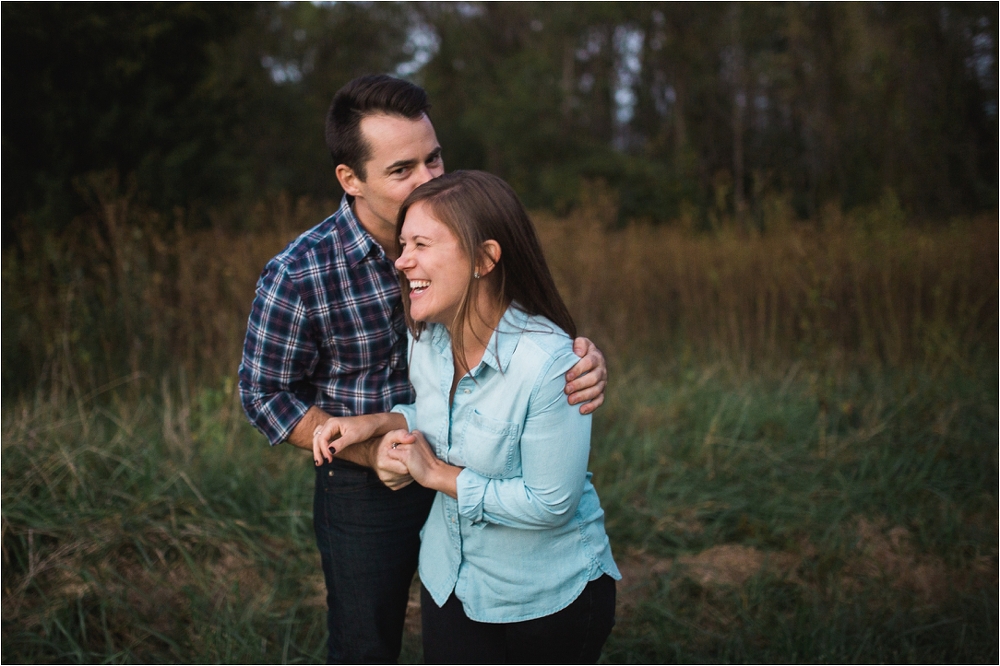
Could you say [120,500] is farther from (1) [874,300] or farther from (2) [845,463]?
(1) [874,300]

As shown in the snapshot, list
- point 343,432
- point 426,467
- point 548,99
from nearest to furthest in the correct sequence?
1. point 426,467
2. point 343,432
3. point 548,99

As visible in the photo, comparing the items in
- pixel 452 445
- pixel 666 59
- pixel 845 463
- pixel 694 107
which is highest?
pixel 666 59

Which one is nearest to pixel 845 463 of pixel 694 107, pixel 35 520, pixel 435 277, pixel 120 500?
pixel 435 277

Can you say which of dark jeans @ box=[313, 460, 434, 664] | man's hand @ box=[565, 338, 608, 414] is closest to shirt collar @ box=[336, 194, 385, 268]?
dark jeans @ box=[313, 460, 434, 664]

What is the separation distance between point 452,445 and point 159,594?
1.85 metres

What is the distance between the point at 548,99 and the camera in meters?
20.8

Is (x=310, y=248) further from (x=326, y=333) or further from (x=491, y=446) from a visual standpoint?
(x=491, y=446)

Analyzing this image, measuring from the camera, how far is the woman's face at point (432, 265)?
5.05 feet

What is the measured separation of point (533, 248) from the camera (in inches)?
63.6

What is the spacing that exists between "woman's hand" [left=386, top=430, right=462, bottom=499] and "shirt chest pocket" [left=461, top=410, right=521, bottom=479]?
0.15 feet

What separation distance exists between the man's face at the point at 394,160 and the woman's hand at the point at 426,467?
58cm

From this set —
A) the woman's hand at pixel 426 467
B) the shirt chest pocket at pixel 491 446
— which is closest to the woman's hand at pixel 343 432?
the woman's hand at pixel 426 467

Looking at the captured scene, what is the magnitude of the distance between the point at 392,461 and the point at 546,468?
35cm

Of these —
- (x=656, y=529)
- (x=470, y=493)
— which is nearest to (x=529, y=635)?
(x=470, y=493)
